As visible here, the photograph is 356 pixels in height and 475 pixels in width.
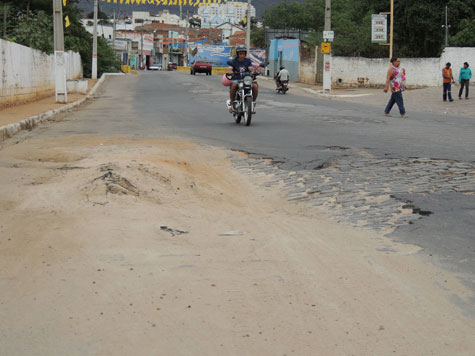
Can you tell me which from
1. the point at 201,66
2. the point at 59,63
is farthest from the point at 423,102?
the point at 201,66

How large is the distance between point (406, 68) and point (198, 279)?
3751cm

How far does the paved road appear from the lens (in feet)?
18.5

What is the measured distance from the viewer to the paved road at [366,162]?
5648 millimetres

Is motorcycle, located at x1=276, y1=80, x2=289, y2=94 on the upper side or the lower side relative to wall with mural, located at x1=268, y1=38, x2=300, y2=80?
lower

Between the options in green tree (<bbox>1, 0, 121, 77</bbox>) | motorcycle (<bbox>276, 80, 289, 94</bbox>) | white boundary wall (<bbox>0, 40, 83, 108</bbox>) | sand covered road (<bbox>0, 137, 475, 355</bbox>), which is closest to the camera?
sand covered road (<bbox>0, 137, 475, 355</bbox>)

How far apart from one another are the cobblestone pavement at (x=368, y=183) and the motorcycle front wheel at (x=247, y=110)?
473 centimetres

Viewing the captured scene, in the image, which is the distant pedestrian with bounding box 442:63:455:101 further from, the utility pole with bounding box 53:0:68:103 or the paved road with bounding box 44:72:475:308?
the utility pole with bounding box 53:0:68:103

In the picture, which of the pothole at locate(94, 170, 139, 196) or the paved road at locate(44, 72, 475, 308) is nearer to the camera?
the paved road at locate(44, 72, 475, 308)

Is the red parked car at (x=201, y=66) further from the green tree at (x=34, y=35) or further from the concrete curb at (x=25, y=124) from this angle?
the concrete curb at (x=25, y=124)

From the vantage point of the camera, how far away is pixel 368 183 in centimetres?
747

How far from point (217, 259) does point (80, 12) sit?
164 feet

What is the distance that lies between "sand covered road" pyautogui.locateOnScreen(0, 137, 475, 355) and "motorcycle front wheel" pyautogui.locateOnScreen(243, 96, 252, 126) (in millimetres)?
7653

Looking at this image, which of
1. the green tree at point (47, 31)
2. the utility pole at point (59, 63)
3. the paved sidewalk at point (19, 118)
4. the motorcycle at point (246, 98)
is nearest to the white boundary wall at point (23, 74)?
the paved sidewalk at point (19, 118)

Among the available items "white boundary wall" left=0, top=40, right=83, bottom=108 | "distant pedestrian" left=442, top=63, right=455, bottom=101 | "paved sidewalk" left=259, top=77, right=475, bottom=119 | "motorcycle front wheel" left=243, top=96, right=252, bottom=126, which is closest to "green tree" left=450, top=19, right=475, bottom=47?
"paved sidewalk" left=259, top=77, right=475, bottom=119
